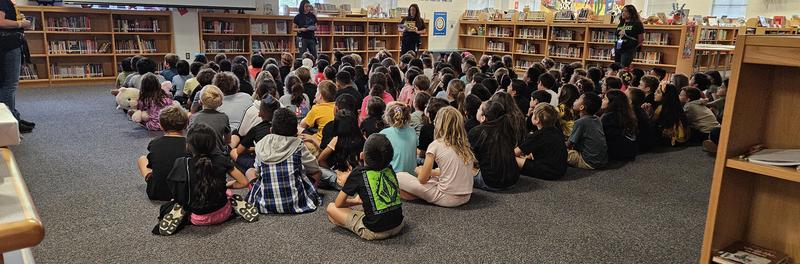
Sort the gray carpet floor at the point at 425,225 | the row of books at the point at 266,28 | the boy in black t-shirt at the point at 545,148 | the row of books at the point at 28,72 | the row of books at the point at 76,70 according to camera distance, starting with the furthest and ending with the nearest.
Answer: the row of books at the point at 266,28 < the row of books at the point at 76,70 < the row of books at the point at 28,72 < the boy in black t-shirt at the point at 545,148 < the gray carpet floor at the point at 425,225

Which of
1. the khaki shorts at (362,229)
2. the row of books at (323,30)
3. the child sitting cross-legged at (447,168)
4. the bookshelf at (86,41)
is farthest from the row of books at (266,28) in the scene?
the khaki shorts at (362,229)

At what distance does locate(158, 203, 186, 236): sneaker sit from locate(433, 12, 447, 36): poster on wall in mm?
11475

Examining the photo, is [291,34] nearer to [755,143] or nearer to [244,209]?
[244,209]

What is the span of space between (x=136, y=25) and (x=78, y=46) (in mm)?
958

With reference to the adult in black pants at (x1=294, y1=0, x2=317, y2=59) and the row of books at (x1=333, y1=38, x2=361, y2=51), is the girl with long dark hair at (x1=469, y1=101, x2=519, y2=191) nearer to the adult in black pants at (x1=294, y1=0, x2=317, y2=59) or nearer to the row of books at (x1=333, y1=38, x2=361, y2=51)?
the adult in black pants at (x1=294, y1=0, x2=317, y2=59)

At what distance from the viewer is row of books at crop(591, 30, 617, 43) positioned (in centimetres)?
1099

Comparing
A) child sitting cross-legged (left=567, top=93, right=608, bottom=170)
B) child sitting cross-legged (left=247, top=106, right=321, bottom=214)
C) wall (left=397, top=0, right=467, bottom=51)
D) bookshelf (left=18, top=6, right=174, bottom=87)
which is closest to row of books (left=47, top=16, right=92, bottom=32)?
bookshelf (left=18, top=6, right=174, bottom=87)

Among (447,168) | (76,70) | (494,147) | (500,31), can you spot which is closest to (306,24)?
(76,70)

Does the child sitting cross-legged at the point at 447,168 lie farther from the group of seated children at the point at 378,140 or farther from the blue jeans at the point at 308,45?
the blue jeans at the point at 308,45

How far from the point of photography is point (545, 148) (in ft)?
13.9

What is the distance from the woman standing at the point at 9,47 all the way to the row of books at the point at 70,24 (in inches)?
161

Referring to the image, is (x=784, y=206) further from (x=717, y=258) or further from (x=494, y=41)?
(x=494, y=41)

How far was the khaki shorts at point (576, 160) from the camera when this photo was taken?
4668 millimetres

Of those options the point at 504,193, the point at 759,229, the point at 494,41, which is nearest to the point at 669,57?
the point at 494,41
